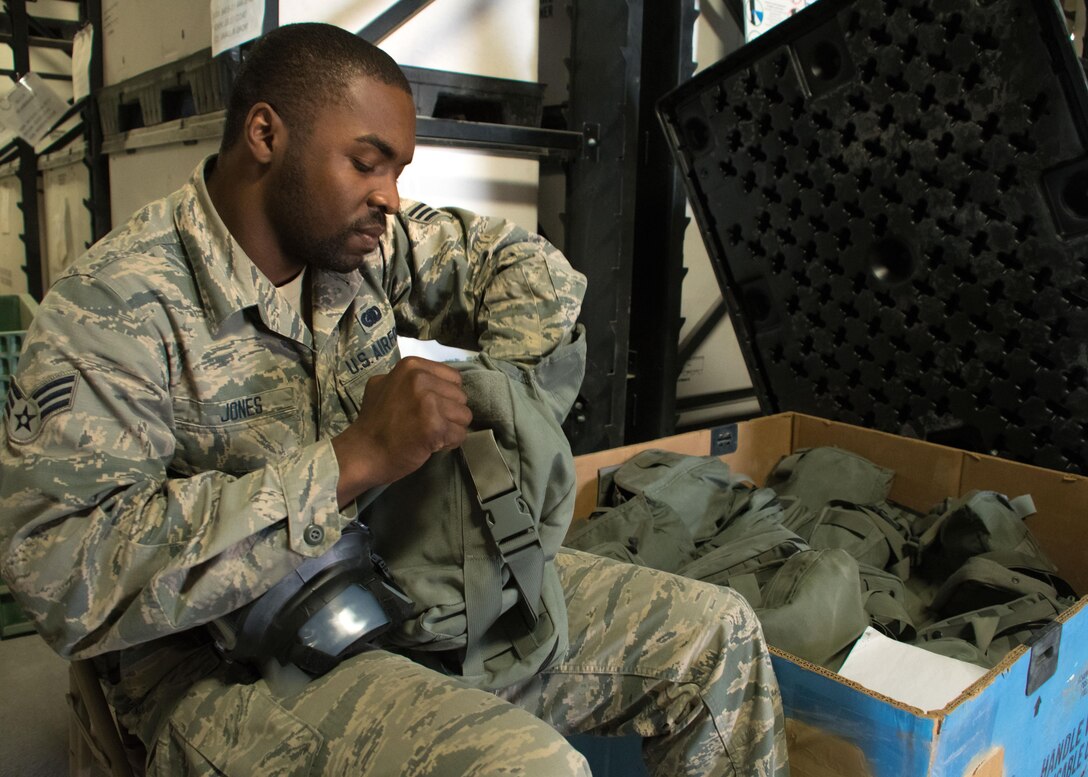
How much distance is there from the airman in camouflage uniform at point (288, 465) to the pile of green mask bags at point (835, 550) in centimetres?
26

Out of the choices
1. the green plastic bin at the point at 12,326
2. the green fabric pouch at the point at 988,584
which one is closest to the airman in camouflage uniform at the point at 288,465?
the green fabric pouch at the point at 988,584

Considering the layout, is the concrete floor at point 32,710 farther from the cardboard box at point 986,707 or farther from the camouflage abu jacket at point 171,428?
the cardboard box at point 986,707

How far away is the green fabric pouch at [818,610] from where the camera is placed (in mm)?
1232

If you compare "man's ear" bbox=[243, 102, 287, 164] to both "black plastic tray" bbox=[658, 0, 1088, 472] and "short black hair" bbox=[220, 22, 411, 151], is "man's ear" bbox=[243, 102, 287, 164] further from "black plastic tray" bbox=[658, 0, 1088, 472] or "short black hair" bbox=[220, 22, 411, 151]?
"black plastic tray" bbox=[658, 0, 1088, 472]

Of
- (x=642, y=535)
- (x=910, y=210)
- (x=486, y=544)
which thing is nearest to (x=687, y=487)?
(x=642, y=535)

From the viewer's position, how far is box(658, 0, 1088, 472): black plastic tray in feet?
4.73

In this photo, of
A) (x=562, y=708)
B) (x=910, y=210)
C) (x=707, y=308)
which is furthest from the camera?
(x=707, y=308)

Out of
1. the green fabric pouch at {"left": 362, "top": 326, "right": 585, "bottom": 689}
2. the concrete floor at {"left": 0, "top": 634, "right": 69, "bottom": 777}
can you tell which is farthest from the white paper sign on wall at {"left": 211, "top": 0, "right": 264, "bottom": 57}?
the concrete floor at {"left": 0, "top": 634, "right": 69, "bottom": 777}

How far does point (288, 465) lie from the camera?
2.81 feet

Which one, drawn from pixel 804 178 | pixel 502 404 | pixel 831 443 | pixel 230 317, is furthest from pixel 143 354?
pixel 831 443

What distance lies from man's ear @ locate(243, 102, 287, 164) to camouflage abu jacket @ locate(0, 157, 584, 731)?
86mm

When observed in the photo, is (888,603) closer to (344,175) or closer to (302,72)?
(344,175)

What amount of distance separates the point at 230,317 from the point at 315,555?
1.03 ft

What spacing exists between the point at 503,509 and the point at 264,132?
521mm
